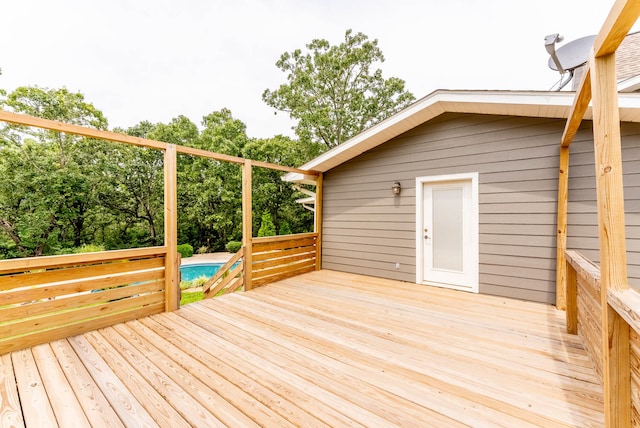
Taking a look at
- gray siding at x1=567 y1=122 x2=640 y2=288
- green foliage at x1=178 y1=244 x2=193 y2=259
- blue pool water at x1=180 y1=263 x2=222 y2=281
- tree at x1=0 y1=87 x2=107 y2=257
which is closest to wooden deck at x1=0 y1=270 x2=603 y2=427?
gray siding at x1=567 y1=122 x2=640 y2=288

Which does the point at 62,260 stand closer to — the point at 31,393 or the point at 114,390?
the point at 31,393

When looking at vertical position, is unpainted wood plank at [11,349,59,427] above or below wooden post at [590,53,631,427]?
below

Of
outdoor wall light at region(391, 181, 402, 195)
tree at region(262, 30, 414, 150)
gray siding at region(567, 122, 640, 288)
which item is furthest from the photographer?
tree at region(262, 30, 414, 150)

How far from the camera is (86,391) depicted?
5.91 feet

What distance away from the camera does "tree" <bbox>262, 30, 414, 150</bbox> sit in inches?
500

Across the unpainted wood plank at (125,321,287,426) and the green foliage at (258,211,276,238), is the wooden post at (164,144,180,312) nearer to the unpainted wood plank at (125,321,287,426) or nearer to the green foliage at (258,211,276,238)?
the unpainted wood plank at (125,321,287,426)

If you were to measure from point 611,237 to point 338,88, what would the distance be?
13.5 metres

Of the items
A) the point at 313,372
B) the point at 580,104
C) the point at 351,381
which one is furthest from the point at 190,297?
the point at 580,104

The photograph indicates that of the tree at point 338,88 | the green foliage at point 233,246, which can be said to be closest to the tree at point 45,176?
the green foliage at point 233,246

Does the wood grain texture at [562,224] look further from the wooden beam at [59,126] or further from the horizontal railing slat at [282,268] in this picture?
the wooden beam at [59,126]

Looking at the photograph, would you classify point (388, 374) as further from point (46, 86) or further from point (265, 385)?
point (46, 86)

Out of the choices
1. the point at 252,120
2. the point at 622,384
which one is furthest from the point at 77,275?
the point at 252,120

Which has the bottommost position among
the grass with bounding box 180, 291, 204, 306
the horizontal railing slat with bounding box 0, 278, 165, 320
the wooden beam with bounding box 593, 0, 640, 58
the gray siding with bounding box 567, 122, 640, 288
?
the grass with bounding box 180, 291, 204, 306

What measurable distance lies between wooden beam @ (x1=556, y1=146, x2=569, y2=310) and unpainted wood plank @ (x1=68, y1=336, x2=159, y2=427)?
4344 millimetres
